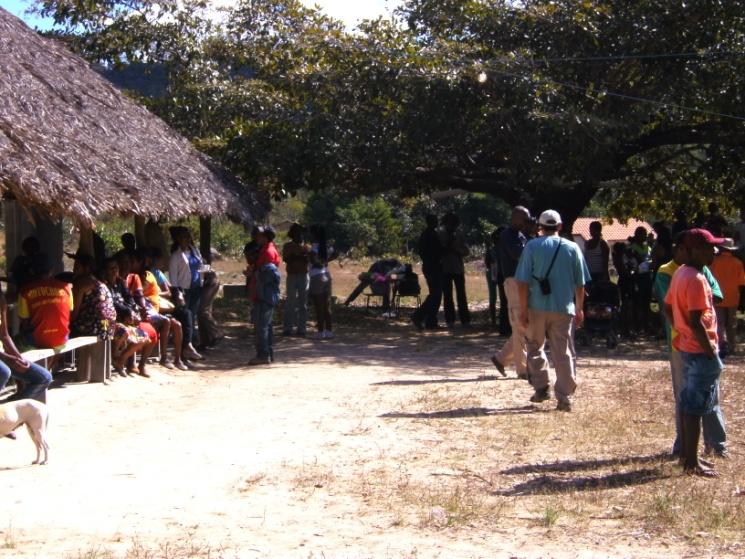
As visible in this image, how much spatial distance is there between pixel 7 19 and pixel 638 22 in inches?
342

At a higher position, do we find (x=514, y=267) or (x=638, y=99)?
(x=638, y=99)

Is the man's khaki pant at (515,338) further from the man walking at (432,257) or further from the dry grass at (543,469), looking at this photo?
the man walking at (432,257)

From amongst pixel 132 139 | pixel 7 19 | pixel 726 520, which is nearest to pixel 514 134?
pixel 132 139

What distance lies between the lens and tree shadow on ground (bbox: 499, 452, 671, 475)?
7434mm

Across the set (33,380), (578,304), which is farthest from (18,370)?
(578,304)

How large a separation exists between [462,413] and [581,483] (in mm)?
2616

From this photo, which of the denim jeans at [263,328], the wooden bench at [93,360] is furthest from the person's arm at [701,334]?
the denim jeans at [263,328]

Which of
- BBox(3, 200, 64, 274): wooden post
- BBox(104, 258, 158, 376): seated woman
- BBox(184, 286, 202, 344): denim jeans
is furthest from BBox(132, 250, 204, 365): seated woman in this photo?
BBox(3, 200, 64, 274): wooden post

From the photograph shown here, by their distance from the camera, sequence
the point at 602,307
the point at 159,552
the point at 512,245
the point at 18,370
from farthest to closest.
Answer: the point at 602,307, the point at 512,245, the point at 18,370, the point at 159,552

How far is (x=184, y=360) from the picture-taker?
42.8 feet

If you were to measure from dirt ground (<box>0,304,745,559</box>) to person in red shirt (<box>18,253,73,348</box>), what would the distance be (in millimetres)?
610

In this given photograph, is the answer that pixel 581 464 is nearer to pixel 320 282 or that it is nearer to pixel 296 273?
pixel 296 273

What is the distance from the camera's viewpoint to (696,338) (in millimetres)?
6949

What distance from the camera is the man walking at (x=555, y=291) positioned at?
931 cm
